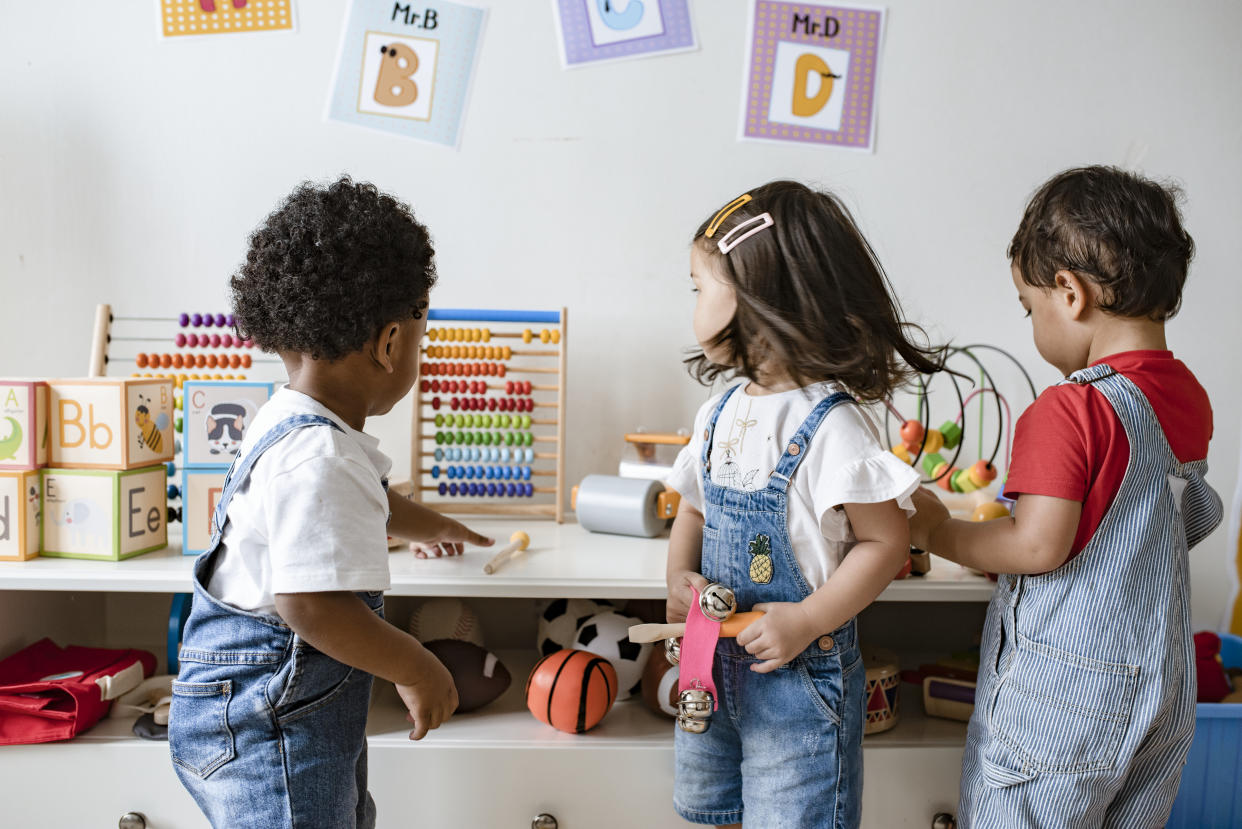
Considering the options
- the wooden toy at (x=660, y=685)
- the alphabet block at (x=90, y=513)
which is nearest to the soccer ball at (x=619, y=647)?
the wooden toy at (x=660, y=685)

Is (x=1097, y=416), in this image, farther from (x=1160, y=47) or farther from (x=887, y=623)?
(x=1160, y=47)

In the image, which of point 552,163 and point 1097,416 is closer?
point 1097,416

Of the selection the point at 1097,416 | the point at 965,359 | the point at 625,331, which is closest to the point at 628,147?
the point at 625,331

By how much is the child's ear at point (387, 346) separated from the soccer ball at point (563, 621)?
0.65 meters

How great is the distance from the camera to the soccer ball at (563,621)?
147 cm

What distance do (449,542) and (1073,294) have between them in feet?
2.92

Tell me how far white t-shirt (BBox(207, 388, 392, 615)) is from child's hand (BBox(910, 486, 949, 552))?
0.64 metres

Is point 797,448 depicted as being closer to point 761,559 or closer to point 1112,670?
point 761,559

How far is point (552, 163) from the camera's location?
1729 mm

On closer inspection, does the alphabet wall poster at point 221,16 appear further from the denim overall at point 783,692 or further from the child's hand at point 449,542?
the denim overall at point 783,692

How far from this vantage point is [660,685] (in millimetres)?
1319

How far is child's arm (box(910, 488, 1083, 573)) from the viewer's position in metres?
0.97

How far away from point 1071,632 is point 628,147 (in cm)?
116

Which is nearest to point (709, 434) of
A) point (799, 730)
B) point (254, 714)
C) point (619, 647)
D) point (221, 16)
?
point (799, 730)
